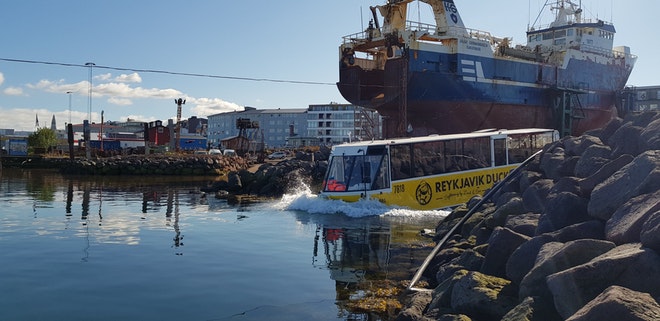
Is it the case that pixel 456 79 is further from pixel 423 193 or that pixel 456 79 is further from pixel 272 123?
pixel 272 123

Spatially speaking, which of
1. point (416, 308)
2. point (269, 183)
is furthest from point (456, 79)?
point (416, 308)

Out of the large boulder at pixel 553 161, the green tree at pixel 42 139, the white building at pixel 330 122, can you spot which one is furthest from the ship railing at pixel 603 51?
the white building at pixel 330 122

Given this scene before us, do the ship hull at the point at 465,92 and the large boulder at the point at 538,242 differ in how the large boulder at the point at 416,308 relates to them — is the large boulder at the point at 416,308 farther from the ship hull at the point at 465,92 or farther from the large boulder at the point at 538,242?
the ship hull at the point at 465,92

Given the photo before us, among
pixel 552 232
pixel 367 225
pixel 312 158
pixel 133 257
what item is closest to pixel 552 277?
pixel 552 232

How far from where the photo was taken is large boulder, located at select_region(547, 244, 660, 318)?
495 cm

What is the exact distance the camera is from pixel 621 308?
4.29 m

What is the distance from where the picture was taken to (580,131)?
4544cm

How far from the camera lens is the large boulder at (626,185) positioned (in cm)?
671

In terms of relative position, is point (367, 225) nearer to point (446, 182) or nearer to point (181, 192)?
point (446, 182)

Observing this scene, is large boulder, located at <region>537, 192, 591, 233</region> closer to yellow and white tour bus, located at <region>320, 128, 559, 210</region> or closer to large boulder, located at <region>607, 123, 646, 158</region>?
large boulder, located at <region>607, 123, 646, 158</region>

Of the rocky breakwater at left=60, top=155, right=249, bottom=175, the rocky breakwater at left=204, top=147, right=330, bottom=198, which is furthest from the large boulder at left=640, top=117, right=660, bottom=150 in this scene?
the rocky breakwater at left=60, top=155, right=249, bottom=175

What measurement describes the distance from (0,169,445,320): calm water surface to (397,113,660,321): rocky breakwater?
1921mm

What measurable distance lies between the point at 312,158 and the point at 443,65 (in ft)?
39.7

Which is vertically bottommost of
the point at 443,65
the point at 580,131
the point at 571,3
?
the point at 580,131
